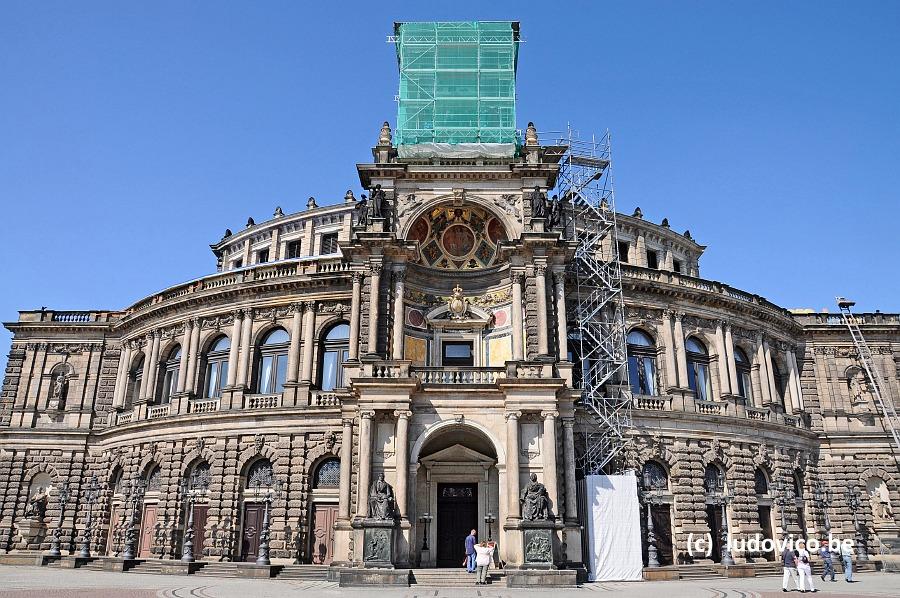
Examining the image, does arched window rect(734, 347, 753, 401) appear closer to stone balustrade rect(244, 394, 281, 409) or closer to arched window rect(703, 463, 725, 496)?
arched window rect(703, 463, 725, 496)

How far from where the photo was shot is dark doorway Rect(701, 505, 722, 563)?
116 feet

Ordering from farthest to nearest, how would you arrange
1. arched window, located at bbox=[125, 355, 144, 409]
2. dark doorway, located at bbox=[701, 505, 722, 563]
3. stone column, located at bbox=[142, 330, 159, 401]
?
arched window, located at bbox=[125, 355, 144, 409]
stone column, located at bbox=[142, 330, 159, 401]
dark doorway, located at bbox=[701, 505, 722, 563]

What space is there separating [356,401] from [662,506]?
16.3 meters

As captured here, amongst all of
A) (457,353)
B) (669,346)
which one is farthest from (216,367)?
(669,346)

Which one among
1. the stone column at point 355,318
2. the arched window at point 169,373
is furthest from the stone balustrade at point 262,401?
the arched window at point 169,373

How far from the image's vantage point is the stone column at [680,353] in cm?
3734

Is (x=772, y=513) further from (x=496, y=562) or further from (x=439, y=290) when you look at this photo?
(x=439, y=290)

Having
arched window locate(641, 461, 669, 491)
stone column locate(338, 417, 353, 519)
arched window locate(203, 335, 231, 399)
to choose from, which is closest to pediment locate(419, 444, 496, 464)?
stone column locate(338, 417, 353, 519)

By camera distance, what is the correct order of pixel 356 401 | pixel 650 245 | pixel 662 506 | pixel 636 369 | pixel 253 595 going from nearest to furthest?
pixel 253 595
pixel 356 401
pixel 662 506
pixel 636 369
pixel 650 245

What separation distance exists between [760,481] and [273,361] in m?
27.4

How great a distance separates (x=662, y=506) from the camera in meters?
35.1

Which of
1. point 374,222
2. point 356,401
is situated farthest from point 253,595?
point 374,222

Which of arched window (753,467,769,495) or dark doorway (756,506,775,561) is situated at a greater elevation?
arched window (753,467,769,495)

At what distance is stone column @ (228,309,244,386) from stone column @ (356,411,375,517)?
11.6 meters
